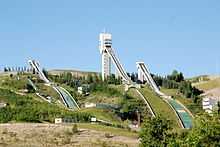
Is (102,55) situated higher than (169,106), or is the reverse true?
(102,55)

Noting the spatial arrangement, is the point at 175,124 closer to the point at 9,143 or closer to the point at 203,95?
the point at 203,95

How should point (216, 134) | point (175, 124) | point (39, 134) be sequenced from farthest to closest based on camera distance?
point (175, 124)
point (39, 134)
point (216, 134)

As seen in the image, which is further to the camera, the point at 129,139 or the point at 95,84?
the point at 95,84

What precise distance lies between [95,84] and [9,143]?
78787 mm

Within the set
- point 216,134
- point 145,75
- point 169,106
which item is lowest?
point 216,134

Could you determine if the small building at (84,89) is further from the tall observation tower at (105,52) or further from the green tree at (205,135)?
the green tree at (205,135)

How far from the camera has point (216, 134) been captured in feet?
102

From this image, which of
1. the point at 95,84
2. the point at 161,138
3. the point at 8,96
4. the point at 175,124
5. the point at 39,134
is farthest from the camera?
the point at 95,84

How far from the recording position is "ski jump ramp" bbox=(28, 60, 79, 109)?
380 ft

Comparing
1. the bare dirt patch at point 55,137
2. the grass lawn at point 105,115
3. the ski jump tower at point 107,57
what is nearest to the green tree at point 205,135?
the bare dirt patch at point 55,137

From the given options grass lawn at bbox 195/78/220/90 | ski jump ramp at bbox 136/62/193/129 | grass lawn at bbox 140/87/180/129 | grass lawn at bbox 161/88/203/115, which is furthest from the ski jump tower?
grass lawn at bbox 195/78/220/90

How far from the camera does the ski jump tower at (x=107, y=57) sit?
14335 centimetres

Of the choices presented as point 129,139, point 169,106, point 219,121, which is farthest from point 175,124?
point 219,121

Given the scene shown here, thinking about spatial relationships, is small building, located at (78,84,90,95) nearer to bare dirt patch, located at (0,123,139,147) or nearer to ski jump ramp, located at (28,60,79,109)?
ski jump ramp, located at (28,60,79,109)
